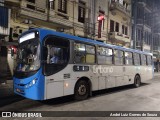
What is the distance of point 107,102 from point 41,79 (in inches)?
123

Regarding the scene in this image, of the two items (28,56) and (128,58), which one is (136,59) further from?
(28,56)

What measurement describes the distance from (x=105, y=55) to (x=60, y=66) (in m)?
3.45

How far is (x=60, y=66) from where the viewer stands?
760 centimetres

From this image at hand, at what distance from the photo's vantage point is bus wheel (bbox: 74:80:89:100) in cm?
846

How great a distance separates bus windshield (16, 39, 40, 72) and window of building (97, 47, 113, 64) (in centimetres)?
368

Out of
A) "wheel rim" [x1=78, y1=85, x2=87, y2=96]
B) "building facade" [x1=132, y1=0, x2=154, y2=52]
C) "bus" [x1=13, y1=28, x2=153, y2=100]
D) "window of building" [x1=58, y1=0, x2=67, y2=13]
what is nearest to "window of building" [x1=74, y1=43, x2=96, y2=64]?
"bus" [x1=13, y1=28, x2=153, y2=100]

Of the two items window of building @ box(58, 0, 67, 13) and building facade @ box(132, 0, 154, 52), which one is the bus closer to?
window of building @ box(58, 0, 67, 13)

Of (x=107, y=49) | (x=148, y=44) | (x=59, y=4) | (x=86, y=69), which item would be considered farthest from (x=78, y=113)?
(x=148, y=44)

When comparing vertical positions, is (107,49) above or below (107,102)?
above

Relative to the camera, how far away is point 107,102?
8.22 m

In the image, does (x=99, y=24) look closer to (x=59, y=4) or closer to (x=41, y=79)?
(x=59, y=4)

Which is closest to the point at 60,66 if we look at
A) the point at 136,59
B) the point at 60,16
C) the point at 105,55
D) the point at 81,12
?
the point at 105,55

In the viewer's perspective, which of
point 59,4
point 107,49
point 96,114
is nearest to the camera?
point 96,114

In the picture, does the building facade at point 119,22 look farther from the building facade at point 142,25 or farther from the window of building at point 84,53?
the window of building at point 84,53
